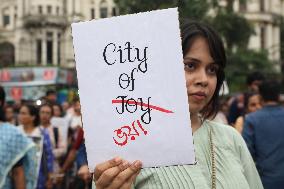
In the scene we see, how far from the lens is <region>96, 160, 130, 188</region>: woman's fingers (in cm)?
159

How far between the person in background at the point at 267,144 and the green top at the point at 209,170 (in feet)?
7.00

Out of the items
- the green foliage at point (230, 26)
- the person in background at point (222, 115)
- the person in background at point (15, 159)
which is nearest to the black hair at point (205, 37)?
the person in background at point (15, 159)

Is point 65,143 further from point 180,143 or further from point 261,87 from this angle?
point 180,143

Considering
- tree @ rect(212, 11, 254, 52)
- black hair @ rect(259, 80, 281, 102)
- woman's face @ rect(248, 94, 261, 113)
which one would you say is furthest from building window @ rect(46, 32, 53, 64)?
black hair @ rect(259, 80, 281, 102)

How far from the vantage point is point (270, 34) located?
4812 centimetres

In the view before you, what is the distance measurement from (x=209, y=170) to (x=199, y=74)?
29cm

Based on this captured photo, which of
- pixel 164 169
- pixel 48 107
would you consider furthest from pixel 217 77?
pixel 48 107

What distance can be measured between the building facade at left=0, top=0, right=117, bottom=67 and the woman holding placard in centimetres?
4394

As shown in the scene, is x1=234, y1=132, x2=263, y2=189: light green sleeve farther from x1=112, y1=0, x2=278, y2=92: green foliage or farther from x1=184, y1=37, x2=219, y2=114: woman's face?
x1=112, y1=0, x2=278, y2=92: green foliage

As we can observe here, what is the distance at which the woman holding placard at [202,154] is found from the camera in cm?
162

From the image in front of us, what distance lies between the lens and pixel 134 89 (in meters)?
1.66

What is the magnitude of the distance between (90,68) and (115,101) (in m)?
0.11

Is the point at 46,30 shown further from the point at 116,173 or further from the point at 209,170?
the point at 116,173

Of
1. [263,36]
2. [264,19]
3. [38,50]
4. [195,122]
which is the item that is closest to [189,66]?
[195,122]
